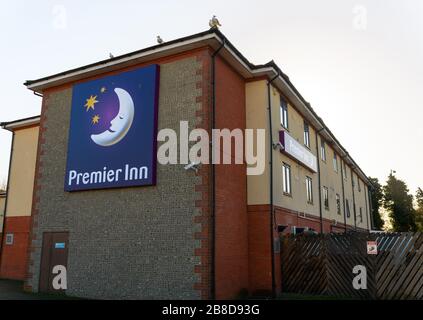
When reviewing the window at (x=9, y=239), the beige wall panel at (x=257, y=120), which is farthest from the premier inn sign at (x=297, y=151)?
the window at (x=9, y=239)

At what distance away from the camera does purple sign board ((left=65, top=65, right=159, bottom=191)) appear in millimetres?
13422

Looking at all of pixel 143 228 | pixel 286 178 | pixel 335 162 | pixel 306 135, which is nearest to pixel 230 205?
pixel 143 228

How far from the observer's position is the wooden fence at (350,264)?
13070 millimetres

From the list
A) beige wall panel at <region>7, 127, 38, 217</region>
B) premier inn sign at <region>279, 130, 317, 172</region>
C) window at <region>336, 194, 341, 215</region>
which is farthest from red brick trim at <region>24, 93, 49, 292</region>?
window at <region>336, 194, 341, 215</region>

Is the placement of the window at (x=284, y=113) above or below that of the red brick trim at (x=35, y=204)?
above

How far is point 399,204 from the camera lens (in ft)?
179

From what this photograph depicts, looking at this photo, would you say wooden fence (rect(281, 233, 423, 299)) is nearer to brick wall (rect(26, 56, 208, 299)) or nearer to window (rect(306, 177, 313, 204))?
brick wall (rect(26, 56, 208, 299))

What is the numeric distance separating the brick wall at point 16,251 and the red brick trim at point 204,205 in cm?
1175

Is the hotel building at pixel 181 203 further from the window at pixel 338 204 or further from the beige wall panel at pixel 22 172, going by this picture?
the window at pixel 338 204

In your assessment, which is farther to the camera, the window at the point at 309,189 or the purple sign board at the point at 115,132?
the window at the point at 309,189

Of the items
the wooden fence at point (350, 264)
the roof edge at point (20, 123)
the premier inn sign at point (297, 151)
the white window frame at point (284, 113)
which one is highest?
the roof edge at point (20, 123)

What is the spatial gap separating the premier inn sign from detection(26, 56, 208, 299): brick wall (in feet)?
16.3

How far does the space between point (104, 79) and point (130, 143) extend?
307 cm
